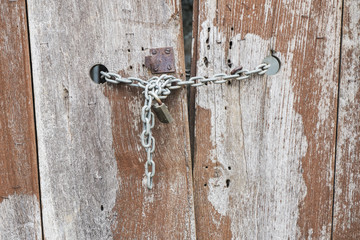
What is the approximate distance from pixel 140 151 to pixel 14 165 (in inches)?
12.3

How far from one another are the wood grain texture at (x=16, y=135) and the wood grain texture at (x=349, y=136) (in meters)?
0.78

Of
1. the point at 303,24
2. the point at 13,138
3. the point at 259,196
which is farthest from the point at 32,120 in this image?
the point at 303,24

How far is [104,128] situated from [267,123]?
0.41 m

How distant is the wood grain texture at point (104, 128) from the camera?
0.68 m

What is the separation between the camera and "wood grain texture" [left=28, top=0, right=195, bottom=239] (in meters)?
0.68

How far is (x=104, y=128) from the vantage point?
2.29 feet

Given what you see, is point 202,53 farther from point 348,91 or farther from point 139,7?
point 348,91

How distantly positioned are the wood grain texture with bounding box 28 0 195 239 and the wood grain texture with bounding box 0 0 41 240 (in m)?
0.02

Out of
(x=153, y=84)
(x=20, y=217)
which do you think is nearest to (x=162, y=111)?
(x=153, y=84)

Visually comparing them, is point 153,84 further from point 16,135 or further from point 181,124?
point 16,135

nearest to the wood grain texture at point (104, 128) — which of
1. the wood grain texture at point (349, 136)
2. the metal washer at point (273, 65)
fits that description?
the metal washer at point (273, 65)

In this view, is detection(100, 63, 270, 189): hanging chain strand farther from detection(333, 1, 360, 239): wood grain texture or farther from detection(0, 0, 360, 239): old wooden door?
detection(333, 1, 360, 239): wood grain texture

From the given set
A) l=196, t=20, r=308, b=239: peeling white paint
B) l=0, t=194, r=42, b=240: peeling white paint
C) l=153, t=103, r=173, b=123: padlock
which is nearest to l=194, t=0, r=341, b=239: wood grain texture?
l=196, t=20, r=308, b=239: peeling white paint

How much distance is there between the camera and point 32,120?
0.69 metres
